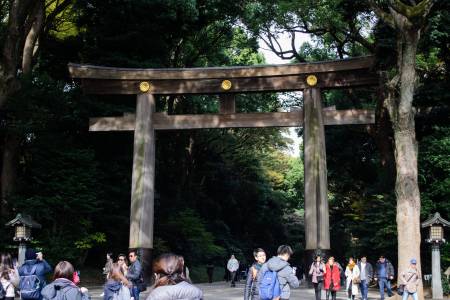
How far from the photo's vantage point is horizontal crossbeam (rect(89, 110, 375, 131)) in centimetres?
1877

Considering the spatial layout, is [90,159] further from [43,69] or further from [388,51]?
[388,51]

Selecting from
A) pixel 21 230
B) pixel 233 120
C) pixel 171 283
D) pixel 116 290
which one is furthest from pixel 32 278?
pixel 233 120

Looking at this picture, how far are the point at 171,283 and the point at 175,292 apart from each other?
0.07 metres

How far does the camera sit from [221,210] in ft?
123

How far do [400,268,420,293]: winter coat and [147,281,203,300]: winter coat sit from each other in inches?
400

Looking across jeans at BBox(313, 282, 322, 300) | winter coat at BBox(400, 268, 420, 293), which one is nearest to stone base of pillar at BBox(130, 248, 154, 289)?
jeans at BBox(313, 282, 322, 300)

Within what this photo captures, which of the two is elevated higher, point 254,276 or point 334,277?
point 254,276

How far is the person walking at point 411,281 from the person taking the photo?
12703mm

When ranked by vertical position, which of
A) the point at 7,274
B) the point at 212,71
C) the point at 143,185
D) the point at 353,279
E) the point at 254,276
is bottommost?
the point at 353,279

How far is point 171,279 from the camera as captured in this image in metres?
3.76

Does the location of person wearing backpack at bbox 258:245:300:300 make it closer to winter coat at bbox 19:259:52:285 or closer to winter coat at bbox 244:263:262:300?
winter coat at bbox 244:263:262:300

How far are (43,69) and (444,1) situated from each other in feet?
54.6

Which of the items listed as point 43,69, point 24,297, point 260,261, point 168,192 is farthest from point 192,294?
point 168,192

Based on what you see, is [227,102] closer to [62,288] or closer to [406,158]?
[406,158]
